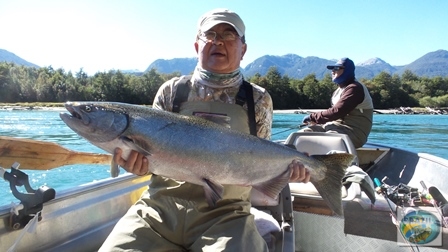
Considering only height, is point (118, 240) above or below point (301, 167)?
below

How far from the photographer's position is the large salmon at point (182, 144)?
2328 mm

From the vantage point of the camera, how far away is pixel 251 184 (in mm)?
2697

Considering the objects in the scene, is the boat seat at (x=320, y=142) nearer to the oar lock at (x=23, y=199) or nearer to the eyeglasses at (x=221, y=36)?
the eyeglasses at (x=221, y=36)

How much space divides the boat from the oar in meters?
0.08

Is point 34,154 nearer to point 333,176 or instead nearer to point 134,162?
point 134,162

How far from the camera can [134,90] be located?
83000 mm

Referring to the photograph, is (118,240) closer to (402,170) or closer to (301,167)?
(301,167)

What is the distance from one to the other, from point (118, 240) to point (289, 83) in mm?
89845

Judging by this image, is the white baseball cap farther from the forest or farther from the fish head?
the forest

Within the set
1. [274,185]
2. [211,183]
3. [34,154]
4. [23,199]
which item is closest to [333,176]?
[274,185]

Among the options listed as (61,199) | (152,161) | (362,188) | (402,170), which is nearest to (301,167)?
(152,161)

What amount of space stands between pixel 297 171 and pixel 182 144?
3.02ft

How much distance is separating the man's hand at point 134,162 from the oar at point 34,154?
1654mm

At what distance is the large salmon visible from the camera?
2.33 metres
